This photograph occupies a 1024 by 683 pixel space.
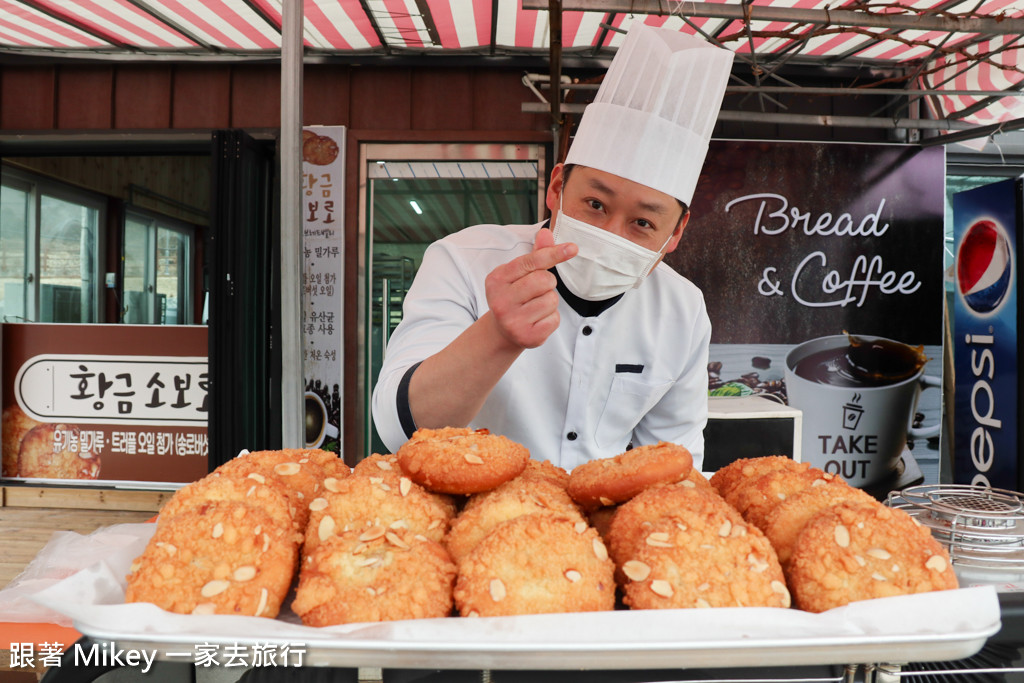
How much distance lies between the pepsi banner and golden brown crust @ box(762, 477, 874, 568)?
3819mm

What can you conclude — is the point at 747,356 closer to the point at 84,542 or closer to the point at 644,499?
the point at 644,499

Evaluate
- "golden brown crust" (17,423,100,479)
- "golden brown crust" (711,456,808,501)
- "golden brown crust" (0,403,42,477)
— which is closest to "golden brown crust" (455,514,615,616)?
"golden brown crust" (711,456,808,501)

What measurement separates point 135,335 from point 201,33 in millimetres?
2404

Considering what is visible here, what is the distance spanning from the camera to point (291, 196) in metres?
1.93

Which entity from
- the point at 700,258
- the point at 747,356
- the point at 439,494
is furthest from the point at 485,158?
the point at 439,494

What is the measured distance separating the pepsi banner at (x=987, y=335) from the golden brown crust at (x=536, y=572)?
416cm

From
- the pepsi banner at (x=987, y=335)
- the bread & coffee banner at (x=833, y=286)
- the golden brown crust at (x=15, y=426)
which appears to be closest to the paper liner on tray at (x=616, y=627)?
the pepsi banner at (x=987, y=335)

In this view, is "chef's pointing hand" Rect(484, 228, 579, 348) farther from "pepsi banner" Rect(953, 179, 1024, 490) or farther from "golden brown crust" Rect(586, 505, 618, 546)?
"pepsi banner" Rect(953, 179, 1024, 490)

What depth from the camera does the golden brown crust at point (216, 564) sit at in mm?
798

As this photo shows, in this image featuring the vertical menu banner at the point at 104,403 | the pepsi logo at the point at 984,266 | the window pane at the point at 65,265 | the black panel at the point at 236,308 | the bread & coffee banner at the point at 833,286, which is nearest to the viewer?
the pepsi logo at the point at 984,266

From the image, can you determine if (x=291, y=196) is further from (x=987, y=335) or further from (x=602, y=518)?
(x=987, y=335)

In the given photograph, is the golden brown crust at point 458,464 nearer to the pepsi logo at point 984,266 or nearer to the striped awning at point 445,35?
the striped awning at point 445,35

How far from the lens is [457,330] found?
6.50 feet

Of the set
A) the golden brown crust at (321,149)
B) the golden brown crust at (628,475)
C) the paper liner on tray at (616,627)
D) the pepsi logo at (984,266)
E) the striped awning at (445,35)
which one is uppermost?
the striped awning at (445,35)
